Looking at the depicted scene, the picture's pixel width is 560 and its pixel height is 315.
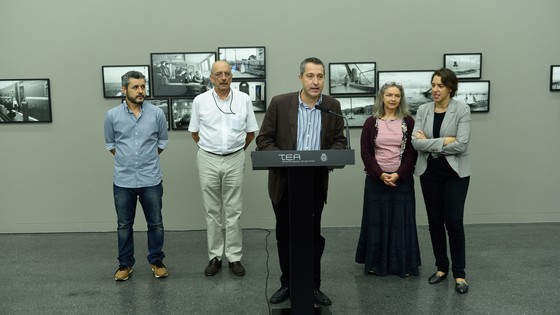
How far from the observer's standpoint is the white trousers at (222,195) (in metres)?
4.16

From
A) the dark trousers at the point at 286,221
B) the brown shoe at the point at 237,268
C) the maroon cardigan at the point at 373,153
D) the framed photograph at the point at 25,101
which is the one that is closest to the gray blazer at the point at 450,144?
the maroon cardigan at the point at 373,153

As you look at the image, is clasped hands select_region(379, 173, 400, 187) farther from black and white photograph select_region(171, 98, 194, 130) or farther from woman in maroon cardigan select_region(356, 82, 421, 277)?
black and white photograph select_region(171, 98, 194, 130)

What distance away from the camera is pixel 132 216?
408cm

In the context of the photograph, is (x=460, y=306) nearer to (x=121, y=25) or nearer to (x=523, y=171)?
(x=523, y=171)

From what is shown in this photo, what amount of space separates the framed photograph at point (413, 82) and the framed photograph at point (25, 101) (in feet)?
11.6

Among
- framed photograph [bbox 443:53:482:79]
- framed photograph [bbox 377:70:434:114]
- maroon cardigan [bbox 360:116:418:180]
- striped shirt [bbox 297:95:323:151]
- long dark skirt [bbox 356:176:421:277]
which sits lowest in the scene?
long dark skirt [bbox 356:176:421:277]

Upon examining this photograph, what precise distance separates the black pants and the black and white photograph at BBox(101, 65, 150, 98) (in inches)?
123

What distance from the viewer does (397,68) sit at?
18.0ft

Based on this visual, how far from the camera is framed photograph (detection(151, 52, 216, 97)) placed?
17.7 ft

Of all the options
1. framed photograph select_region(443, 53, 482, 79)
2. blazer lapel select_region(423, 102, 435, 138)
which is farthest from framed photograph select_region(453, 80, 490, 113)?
blazer lapel select_region(423, 102, 435, 138)

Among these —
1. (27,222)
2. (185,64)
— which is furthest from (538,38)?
(27,222)

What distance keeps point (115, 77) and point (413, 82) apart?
10.4ft

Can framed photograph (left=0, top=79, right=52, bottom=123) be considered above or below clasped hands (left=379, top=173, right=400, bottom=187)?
above

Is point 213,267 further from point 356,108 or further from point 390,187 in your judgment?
point 356,108
